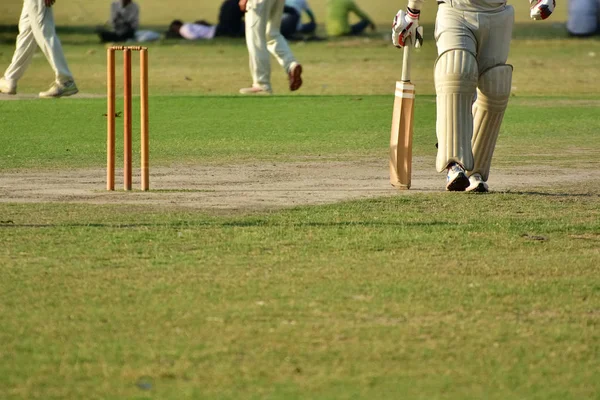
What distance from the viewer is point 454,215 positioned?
8797mm

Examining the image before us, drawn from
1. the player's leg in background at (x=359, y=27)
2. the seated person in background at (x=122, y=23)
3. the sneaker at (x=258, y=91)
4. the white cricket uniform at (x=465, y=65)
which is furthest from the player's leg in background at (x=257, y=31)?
the player's leg in background at (x=359, y=27)

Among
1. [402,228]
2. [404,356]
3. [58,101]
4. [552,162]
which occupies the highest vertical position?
[404,356]

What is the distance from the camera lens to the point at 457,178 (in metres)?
9.73

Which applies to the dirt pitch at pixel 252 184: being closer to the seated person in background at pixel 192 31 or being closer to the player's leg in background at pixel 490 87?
the player's leg in background at pixel 490 87

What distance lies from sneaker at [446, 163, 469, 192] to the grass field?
5.3 inches

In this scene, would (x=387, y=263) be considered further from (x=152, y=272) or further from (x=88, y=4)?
(x=88, y=4)

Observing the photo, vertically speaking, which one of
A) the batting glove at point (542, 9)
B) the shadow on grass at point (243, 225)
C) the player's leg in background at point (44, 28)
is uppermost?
the batting glove at point (542, 9)

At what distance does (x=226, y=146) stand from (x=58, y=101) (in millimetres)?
4760

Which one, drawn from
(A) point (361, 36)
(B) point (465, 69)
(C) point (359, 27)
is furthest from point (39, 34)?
(C) point (359, 27)

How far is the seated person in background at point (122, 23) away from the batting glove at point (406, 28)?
974 inches

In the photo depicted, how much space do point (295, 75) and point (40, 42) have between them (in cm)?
343

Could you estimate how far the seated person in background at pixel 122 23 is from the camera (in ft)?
112

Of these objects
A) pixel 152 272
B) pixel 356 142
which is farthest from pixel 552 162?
pixel 152 272

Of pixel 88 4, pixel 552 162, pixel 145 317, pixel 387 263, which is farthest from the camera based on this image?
pixel 88 4
